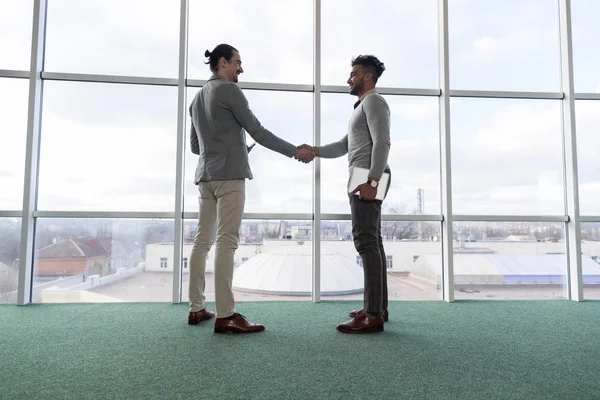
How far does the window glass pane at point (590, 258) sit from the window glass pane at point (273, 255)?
2095 mm

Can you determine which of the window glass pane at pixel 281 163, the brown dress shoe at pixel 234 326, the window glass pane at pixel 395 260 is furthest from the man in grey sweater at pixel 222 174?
the window glass pane at pixel 395 260

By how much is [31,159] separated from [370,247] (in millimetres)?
2356

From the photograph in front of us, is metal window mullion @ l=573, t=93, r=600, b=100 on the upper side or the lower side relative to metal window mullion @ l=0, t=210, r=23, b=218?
upper

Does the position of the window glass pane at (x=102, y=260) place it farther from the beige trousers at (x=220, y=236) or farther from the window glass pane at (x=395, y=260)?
the window glass pane at (x=395, y=260)

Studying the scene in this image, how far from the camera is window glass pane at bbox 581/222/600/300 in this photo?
2826mm

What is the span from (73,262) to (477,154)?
123 inches

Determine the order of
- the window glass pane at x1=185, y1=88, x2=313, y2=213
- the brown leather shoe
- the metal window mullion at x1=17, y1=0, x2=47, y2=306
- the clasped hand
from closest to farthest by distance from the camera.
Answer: the brown leather shoe < the clasped hand < the metal window mullion at x1=17, y1=0, x2=47, y2=306 < the window glass pane at x1=185, y1=88, x2=313, y2=213

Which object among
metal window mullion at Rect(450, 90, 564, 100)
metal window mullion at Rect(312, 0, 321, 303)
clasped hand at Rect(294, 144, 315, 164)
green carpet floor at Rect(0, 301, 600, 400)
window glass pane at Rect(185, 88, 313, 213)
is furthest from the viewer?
metal window mullion at Rect(450, 90, 564, 100)

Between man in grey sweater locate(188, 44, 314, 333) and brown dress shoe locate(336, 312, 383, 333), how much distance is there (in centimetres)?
41

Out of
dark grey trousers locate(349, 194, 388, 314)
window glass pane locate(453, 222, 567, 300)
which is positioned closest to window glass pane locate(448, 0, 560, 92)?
window glass pane locate(453, 222, 567, 300)

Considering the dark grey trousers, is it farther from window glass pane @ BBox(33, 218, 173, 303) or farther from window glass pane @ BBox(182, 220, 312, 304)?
window glass pane @ BBox(33, 218, 173, 303)

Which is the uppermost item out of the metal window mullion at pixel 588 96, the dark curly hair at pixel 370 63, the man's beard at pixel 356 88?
the metal window mullion at pixel 588 96

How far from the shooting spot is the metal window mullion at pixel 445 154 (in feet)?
8.93

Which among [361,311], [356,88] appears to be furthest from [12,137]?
[361,311]
